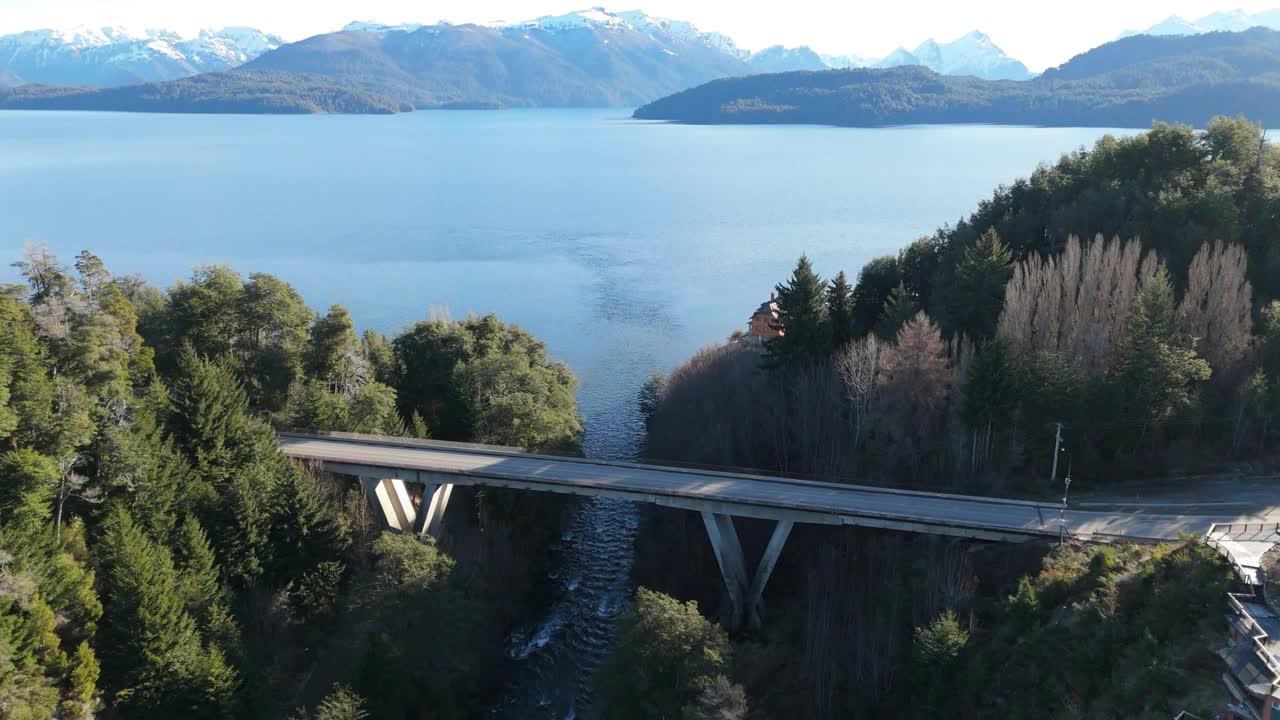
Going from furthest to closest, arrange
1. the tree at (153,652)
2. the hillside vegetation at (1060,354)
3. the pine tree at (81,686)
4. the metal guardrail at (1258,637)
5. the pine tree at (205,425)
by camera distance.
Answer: the hillside vegetation at (1060,354) < the pine tree at (205,425) < the tree at (153,652) < the pine tree at (81,686) < the metal guardrail at (1258,637)

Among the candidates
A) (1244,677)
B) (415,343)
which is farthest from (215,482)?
(1244,677)

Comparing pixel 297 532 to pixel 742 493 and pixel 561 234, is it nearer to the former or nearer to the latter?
pixel 742 493

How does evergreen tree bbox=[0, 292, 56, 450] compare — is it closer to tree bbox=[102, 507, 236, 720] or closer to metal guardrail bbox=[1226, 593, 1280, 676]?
tree bbox=[102, 507, 236, 720]

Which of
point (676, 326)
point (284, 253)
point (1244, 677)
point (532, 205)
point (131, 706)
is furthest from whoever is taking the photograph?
point (532, 205)

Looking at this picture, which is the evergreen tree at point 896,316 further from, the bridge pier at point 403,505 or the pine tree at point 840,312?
the bridge pier at point 403,505

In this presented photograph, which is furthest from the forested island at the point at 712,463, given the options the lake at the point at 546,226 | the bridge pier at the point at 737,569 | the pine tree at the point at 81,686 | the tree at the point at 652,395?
the lake at the point at 546,226

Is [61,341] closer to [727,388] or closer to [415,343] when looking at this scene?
[415,343]

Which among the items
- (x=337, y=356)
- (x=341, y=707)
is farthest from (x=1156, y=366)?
(x=337, y=356)
